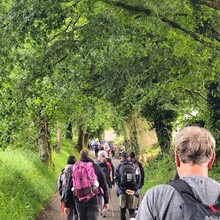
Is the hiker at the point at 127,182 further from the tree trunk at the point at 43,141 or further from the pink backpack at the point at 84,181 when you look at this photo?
the tree trunk at the point at 43,141

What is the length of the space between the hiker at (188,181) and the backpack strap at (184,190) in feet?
0.05

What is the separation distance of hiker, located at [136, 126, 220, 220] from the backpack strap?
0.05 feet

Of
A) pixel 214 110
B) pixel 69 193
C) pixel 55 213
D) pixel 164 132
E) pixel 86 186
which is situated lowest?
pixel 164 132

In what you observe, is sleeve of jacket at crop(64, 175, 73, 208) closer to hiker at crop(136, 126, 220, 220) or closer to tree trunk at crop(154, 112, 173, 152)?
hiker at crop(136, 126, 220, 220)

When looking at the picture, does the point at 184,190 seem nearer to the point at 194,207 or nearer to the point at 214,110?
the point at 194,207

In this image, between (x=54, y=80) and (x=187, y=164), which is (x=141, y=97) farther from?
(x=187, y=164)

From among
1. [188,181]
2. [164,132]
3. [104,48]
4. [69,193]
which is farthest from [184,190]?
[164,132]

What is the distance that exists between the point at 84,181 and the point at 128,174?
2.38m

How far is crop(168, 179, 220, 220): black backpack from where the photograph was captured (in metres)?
2.52

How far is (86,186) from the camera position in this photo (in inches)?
295

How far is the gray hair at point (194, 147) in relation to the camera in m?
2.66

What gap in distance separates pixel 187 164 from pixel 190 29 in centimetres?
897

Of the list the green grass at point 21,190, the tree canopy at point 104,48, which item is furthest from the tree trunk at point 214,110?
the green grass at point 21,190

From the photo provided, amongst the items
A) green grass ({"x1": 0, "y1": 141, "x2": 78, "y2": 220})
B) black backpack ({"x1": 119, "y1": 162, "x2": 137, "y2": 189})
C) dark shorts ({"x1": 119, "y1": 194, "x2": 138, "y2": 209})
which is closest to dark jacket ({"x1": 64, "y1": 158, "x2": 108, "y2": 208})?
green grass ({"x1": 0, "y1": 141, "x2": 78, "y2": 220})
